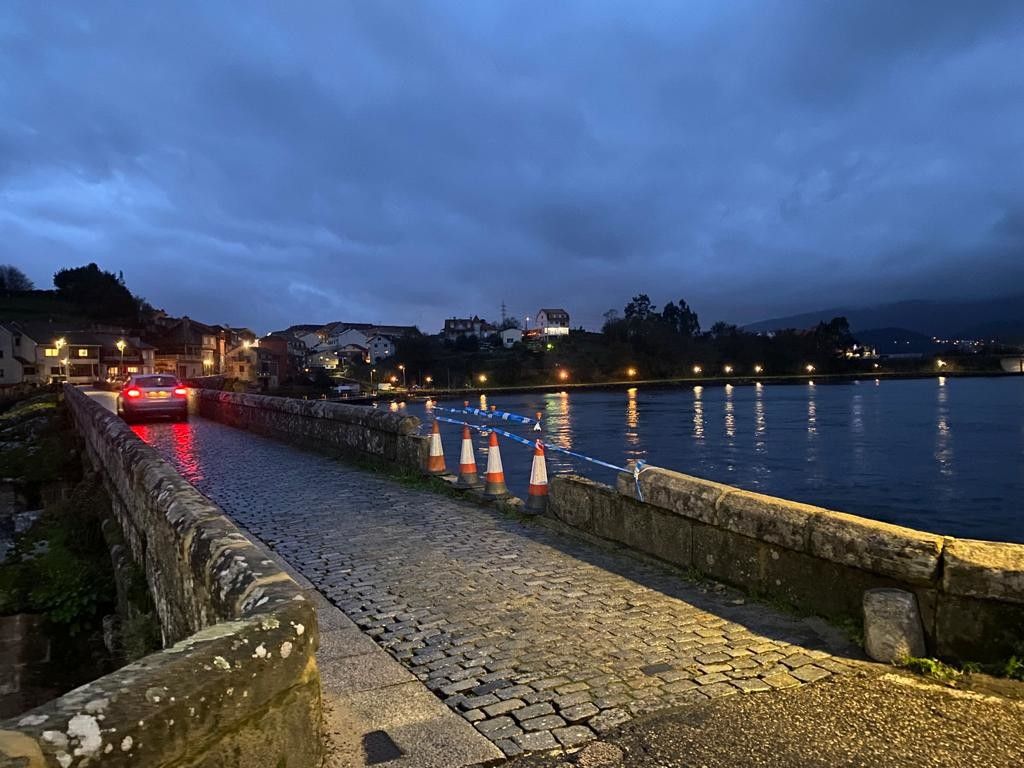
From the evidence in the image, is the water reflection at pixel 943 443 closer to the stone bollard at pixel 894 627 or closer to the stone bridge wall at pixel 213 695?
the stone bollard at pixel 894 627

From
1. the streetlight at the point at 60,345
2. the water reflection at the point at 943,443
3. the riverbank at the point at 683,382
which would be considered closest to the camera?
the water reflection at the point at 943,443

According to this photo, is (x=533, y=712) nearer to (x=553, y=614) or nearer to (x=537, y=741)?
(x=537, y=741)

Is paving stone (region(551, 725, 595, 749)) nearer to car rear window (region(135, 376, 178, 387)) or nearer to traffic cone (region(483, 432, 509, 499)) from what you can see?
traffic cone (region(483, 432, 509, 499))

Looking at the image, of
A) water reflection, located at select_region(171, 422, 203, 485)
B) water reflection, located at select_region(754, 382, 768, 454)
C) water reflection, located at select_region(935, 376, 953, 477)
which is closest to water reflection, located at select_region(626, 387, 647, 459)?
water reflection, located at select_region(754, 382, 768, 454)

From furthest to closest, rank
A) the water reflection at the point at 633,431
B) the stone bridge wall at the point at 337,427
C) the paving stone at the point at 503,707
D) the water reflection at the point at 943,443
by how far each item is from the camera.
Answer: the water reflection at the point at 633,431 < the water reflection at the point at 943,443 < the stone bridge wall at the point at 337,427 < the paving stone at the point at 503,707

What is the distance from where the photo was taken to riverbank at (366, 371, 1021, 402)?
10346 centimetres

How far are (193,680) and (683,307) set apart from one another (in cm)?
18747

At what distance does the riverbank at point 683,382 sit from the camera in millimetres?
103456

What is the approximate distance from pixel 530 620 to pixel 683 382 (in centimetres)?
12579

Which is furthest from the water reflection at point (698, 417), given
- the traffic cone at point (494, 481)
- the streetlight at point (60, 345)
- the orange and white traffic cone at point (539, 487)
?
the streetlight at point (60, 345)

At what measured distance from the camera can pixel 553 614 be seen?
16.9 feet

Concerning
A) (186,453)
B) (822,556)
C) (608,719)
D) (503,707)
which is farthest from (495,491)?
(186,453)

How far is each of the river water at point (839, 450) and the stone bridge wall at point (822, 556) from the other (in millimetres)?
19839

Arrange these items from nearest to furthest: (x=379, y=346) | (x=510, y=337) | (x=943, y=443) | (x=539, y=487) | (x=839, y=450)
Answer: (x=539, y=487), (x=839, y=450), (x=943, y=443), (x=379, y=346), (x=510, y=337)
